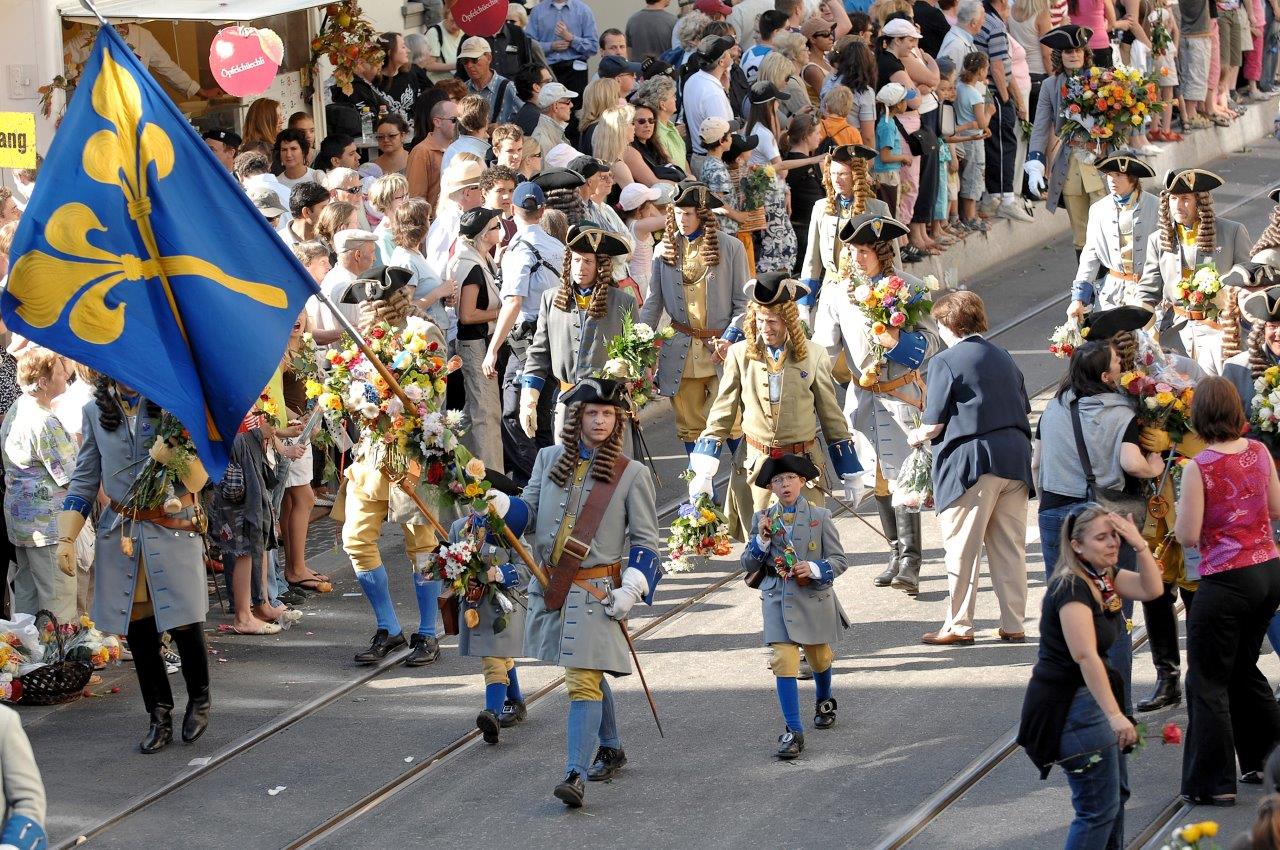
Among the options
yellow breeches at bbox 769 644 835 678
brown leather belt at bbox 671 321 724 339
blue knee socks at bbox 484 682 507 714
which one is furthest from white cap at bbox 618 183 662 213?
yellow breeches at bbox 769 644 835 678

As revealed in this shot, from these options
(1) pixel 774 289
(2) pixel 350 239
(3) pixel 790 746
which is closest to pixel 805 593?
(3) pixel 790 746

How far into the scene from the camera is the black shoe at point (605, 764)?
970 cm

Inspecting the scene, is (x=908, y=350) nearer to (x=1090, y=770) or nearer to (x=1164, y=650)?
(x=1164, y=650)

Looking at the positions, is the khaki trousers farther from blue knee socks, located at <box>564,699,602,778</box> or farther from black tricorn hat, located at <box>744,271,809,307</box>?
blue knee socks, located at <box>564,699,602,778</box>

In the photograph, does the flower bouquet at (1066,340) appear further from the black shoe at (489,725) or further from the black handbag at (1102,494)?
the black shoe at (489,725)

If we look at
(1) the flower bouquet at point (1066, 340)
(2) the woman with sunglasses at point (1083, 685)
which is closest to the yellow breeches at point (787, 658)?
(2) the woman with sunglasses at point (1083, 685)

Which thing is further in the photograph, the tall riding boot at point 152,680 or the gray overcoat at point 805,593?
the tall riding boot at point 152,680

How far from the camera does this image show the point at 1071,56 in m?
17.4

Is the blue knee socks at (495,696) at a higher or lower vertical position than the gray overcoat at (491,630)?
lower

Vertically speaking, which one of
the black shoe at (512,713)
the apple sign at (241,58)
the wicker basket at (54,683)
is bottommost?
the black shoe at (512,713)

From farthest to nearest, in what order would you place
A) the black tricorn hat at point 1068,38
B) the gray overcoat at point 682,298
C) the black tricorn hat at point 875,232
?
the black tricorn hat at point 1068,38, the gray overcoat at point 682,298, the black tricorn hat at point 875,232

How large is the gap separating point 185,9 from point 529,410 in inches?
186

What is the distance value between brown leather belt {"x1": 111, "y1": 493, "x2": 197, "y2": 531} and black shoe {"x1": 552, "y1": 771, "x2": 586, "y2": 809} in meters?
2.53

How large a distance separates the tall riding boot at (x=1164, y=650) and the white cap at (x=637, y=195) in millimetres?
6337
